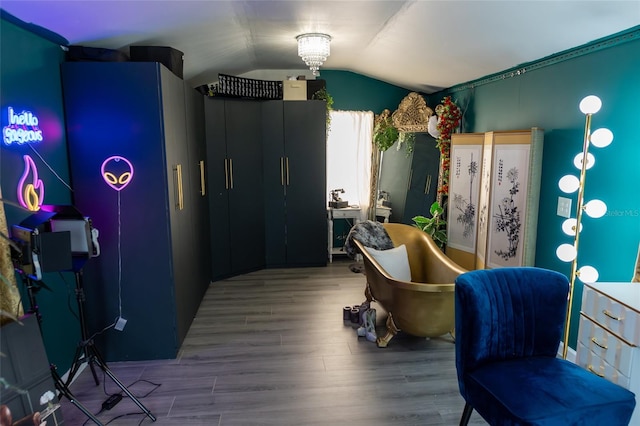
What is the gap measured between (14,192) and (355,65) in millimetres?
4034

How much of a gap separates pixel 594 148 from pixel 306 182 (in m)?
3.13

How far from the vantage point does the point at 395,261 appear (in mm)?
3615

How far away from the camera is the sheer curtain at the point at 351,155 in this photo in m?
5.68

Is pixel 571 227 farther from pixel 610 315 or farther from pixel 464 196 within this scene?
pixel 464 196

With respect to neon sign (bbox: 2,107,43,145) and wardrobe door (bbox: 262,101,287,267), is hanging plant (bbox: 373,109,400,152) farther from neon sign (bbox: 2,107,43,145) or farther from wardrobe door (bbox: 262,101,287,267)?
neon sign (bbox: 2,107,43,145)

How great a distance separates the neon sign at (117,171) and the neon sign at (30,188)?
0.41m

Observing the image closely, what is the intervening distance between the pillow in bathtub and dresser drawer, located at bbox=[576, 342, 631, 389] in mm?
1480

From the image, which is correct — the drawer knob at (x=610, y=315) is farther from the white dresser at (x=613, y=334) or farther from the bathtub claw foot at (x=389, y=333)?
the bathtub claw foot at (x=389, y=333)

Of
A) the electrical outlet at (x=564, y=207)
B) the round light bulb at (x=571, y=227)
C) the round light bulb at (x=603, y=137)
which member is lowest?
the round light bulb at (x=571, y=227)

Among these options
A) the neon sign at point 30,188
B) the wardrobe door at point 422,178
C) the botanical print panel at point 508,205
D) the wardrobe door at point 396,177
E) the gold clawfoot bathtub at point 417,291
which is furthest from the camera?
the wardrobe door at point 396,177

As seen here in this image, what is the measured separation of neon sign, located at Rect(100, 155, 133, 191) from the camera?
2.81 meters

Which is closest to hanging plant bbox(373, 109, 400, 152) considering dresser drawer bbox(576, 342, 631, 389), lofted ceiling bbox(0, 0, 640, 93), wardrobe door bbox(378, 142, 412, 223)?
wardrobe door bbox(378, 142, 412, 223)

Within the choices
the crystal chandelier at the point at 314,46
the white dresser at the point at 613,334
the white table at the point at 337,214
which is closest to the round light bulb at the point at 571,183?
the white dresser at the point at 613,334

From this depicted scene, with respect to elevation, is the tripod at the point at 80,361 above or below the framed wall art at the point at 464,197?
below
